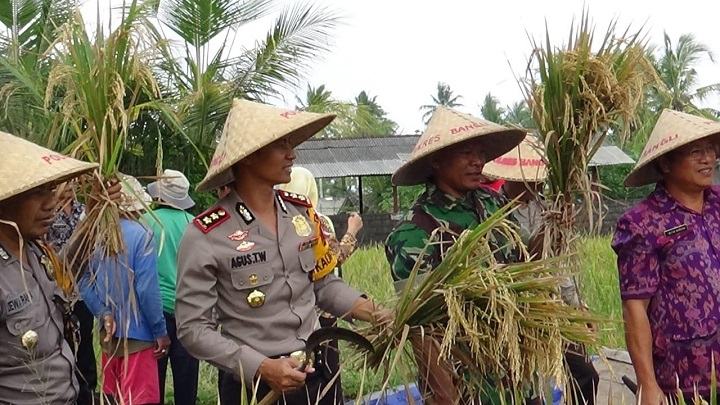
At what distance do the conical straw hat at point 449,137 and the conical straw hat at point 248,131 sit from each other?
0.40 m

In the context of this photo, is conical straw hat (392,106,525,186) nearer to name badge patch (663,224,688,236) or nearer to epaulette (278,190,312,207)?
epaulette (278,190,312,207)

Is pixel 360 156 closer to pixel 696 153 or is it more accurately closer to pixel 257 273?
pixel 696 153

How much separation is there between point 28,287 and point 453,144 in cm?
145

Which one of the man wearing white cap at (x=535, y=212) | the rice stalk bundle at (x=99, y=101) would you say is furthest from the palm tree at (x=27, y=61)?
the man wearing white cap at (x=535, y=212)

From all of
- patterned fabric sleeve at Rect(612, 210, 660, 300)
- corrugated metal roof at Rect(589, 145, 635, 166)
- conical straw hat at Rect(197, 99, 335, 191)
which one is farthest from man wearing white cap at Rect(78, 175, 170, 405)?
corrugated metal roof at Rect(589, 145, 635, 166)

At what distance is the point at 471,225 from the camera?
296 centimetres

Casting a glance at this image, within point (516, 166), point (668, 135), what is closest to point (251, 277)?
point (668, 135)

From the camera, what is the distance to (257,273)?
265 centimetres

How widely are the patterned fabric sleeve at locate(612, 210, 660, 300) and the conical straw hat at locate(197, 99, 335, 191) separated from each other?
118cm

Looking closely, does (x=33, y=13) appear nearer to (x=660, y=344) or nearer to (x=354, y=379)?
(x=354, y=379)

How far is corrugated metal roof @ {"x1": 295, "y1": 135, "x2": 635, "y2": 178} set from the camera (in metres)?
18.2

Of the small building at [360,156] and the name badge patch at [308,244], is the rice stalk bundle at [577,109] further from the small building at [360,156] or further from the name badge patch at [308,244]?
the small building at [360,156]

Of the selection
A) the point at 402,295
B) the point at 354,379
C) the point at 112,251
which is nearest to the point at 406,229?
the point at 402,295

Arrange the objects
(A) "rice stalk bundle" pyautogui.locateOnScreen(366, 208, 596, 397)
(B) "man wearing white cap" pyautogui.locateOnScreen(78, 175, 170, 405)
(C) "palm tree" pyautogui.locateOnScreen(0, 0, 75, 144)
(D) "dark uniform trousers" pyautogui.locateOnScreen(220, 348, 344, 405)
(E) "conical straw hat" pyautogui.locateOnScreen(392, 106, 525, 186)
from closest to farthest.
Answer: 1. (A) "rice stalk bundle" pyautogui.locateOnScreen(366, 208, 596, 397)
2. (D) "dark uniform trousers" pyautogui.locateOnScreen(220, 348, 344, 405)
3. (E) "conical straw hat" pyautogui.locateOnScreen(392, 106, 525, 186)
4. (C) "palm tree" pyautogui.locateOnScreen(0, 0, 75, 144)
5. (B) "man wearing white cap" pyautogui.locateOnScreen(78, 175, 170, 405)
